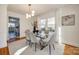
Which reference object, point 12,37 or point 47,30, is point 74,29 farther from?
point 12,37

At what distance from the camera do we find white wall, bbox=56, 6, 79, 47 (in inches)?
72.4

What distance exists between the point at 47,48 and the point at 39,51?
168mm

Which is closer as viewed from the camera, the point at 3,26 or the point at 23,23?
the point at 3,26

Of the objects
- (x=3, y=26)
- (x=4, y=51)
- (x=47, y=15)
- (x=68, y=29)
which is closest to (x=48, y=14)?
(x=47, y=15)

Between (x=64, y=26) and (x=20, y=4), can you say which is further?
(x=64, y=26)

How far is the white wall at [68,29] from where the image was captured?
1.84 meters

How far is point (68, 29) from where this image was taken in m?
1.90

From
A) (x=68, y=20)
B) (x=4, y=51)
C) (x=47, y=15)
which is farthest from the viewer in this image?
(x=47, y=15)

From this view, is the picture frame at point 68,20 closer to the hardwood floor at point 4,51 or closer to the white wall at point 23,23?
the white wall at point 23,23

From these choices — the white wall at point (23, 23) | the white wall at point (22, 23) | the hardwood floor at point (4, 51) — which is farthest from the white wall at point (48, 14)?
the hardwood floor at point (4, 51)

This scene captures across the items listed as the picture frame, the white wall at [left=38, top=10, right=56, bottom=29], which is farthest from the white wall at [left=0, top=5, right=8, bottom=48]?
the picture frame

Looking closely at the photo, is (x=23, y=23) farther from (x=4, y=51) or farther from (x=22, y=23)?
(x=4, y=51)

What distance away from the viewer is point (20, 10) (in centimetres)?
189
